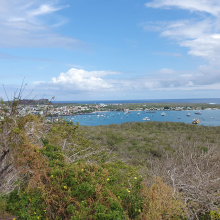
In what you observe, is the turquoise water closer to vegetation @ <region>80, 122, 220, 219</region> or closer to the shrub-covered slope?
vegetation @ <region>80, 122, 220, 219</region>

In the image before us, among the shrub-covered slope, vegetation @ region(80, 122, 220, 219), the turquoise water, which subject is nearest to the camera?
the shrub-covered slope

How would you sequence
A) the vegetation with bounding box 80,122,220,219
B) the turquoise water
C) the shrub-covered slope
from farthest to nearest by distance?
the turquoise water < the vegetation with bounding box 80,122,220,219 < the shrub-covered slope

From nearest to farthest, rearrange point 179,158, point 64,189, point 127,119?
point 64,189, point 179,158, point 127,119

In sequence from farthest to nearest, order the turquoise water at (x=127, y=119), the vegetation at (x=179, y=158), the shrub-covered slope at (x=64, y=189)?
the turquoise water at (x=127, y=119) < the vegetation at (x=179, y=158) < the shrub-covered slope at (x=64, y=189)

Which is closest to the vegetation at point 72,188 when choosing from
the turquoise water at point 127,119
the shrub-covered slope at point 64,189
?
the shrub-covered slope at point 64,189

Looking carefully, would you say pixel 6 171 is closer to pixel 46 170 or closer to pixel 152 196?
pixel 46 170

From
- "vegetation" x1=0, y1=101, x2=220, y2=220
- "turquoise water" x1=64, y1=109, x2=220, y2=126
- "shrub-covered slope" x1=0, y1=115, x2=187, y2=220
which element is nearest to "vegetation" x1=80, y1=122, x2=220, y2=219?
"vegetation" x1=0, y1=101, x2=220, y2=220

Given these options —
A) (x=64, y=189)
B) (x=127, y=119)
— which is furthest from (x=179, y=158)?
(x=127, y=119)

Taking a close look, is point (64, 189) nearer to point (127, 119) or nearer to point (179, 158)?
point (179, 158)

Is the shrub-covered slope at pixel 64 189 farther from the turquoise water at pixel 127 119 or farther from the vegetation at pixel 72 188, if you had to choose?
the turquoise water at pixel 127 119

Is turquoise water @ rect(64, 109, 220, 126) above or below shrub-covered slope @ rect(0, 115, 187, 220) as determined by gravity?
below

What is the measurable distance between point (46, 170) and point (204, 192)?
343 centimetres

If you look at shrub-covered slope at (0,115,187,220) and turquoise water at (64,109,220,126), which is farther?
turquoise water at (64,109,220,126)

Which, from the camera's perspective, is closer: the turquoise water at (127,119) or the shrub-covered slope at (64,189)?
the shrub-covered slope at (64,189)
